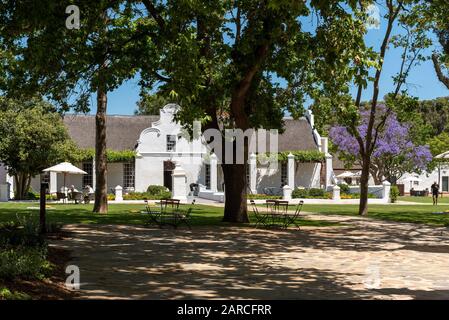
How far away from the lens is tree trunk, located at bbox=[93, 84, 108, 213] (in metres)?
24.0

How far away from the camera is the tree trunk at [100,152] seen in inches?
946

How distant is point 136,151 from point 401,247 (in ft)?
108

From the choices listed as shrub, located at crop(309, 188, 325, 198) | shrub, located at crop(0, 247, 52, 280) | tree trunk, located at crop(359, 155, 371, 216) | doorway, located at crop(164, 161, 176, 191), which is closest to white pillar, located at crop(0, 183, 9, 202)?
doorway, located at crop(164, 161, 176, 191)

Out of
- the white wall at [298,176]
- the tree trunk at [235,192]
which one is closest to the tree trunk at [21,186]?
the white wall at [298,176]

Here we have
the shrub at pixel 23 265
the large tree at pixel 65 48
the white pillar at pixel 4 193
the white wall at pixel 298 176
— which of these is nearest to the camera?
the shrub at pixel 23 265

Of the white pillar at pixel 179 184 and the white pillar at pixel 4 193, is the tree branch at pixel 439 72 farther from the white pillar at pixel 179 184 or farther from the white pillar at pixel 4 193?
the white pillar at pixel 4 193

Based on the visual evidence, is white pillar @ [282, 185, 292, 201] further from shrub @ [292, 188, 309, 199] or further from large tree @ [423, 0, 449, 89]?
large tree @ [423, 0, 449, 89]

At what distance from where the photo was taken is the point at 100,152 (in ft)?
80.3

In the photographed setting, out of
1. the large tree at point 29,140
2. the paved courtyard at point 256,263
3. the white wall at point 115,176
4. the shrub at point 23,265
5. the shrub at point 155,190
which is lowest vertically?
the paved courtyard at point 256,263

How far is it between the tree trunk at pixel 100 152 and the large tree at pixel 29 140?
13.6m

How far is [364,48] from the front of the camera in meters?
14.0
